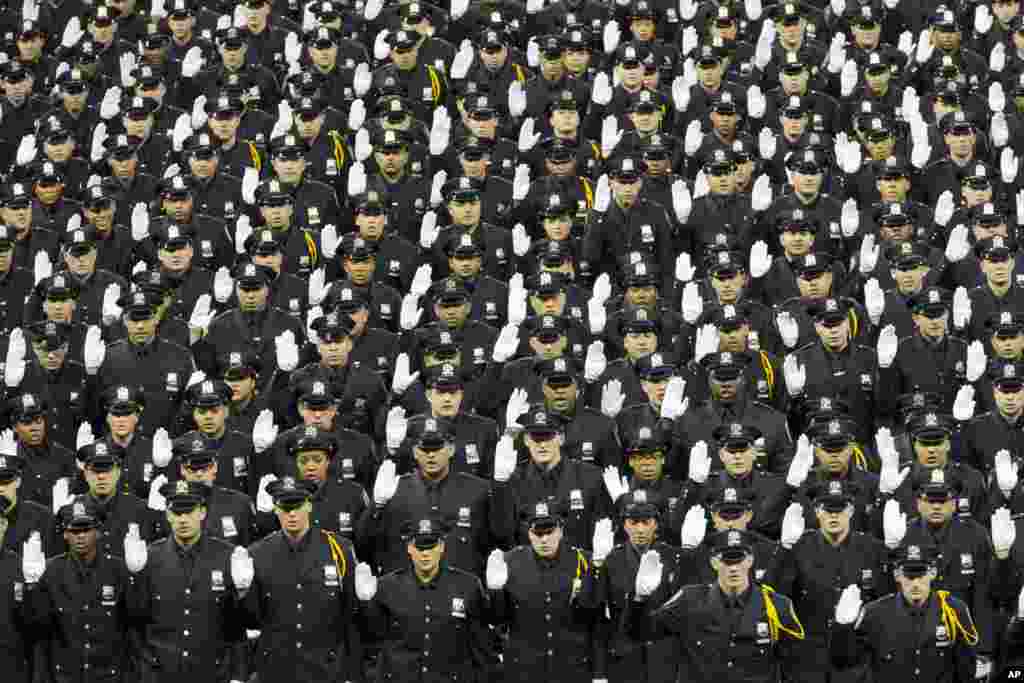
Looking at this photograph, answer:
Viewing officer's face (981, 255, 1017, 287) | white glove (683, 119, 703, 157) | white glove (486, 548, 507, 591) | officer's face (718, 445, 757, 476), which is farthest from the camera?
white glove (683, 119, 703, 157)

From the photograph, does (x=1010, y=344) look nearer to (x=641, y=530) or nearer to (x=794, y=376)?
(x=794, y=376)

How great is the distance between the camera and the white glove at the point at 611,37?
24641 mm

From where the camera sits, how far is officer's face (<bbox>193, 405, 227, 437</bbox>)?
60.7 ft

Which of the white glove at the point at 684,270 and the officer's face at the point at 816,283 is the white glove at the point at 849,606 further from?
the white glove at the point at 684,270

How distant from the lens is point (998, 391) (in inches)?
728

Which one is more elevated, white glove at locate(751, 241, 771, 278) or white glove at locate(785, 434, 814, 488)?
white glove at locate(751, 241, 771, 278)

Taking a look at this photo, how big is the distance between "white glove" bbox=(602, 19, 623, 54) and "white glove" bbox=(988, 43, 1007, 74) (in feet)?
10.7

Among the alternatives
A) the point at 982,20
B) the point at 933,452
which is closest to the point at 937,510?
the point at 933,452

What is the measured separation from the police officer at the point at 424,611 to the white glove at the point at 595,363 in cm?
279

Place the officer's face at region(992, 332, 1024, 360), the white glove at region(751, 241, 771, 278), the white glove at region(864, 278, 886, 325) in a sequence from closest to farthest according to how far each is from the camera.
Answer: the officer's face at region(992, 332, 1024, 360)
the white glove at region(864, 278, 886, 325)
the white glove at region(751, 241, 771, 278)

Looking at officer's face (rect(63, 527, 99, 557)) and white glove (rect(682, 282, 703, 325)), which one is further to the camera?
white glove (rect(682, 282, 703, 325))

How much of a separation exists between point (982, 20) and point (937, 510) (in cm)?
841

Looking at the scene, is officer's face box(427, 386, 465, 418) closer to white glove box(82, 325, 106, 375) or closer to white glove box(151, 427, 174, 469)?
white glove box(151, 427, 174, 469)

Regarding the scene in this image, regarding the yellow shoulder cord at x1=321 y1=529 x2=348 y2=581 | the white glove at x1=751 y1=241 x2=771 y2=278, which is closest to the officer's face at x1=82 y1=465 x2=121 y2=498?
the yellow shoulder cord at x1=321 y1=529 x2=348 y2=581
